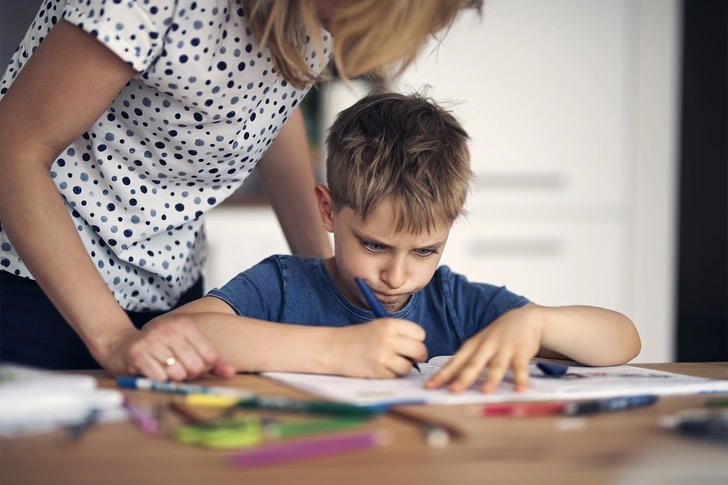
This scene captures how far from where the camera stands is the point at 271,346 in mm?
792

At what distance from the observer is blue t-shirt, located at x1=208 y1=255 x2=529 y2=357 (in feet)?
3.49

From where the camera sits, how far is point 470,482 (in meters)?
0.43

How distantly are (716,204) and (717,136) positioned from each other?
22 cm

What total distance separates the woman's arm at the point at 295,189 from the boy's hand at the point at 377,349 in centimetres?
50

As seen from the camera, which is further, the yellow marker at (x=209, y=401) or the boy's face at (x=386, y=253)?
the boy's face at (x=386, y=253)

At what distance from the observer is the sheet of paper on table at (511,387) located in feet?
2.07

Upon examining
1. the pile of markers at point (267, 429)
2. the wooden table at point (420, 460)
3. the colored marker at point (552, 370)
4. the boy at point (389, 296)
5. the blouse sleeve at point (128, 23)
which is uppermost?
the blouse sleeve at point (128, 23)

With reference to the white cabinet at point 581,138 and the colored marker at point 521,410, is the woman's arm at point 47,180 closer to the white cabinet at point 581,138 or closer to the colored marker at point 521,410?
the colored marker at point 521,410

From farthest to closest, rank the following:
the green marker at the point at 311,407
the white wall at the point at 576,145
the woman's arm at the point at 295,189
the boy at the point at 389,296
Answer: the white wall at the point at 576,145 < the woman's arm at the point at 295,189 < the boy at the point at 389,296 < the green marker at the point at 311,407

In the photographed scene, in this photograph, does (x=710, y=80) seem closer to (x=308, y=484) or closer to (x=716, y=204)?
(x=716, y=204)

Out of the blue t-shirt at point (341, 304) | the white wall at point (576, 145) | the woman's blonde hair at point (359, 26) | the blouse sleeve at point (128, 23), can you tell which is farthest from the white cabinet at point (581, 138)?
the blouse sleeve at point (128, 23)

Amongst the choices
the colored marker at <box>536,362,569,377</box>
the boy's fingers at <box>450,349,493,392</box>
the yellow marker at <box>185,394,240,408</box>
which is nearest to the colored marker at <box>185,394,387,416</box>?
the yellow marker at <box>185,394,240,408</box>

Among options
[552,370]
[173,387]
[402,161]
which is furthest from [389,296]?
[173,387]

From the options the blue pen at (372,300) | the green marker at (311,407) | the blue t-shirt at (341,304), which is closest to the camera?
the green marker at (311,407)
